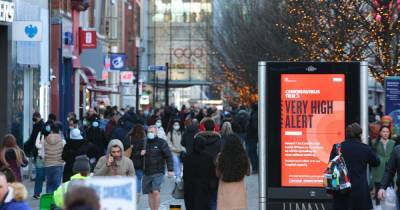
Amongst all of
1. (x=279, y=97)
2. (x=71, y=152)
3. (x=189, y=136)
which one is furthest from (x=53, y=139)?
(x=279, y=97)

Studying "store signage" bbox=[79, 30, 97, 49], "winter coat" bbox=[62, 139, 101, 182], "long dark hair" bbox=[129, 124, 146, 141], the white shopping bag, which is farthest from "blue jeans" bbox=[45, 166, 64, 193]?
"store signage" bbox=[79, 30, 97, 49]

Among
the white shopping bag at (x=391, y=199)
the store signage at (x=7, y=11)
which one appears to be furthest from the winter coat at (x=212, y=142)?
the store signage at (x=7, y=11)

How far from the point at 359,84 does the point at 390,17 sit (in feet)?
52.7

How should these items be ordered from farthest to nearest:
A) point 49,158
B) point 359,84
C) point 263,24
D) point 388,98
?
point 263,24 → point 388,98 → point 49,158 → point 359,84

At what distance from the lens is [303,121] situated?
1677 cm

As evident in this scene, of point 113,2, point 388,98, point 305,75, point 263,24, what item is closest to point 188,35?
point 113,2

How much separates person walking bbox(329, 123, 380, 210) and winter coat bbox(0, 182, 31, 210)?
5539mm

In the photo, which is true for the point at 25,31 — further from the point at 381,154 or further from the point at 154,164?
the point at 381,154

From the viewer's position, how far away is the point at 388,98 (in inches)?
1105

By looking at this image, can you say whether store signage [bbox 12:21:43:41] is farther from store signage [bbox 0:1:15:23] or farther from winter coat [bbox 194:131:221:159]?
winter coat [bbox 194:131:221:159]

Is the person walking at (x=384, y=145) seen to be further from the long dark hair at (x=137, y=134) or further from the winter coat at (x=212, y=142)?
the long dark hair at (x=137, y=134)

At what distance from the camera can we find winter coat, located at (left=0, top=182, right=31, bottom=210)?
10.8 m

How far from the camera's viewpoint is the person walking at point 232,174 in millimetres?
16141

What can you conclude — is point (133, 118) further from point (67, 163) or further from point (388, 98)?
point (67, 163)
